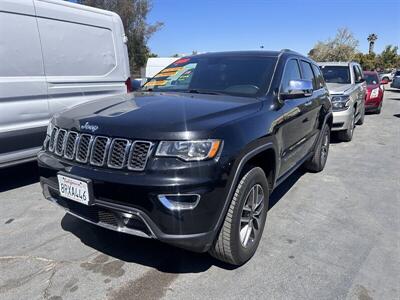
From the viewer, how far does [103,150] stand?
2.58 m

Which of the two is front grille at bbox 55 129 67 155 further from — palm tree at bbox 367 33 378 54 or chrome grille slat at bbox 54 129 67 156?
palm tree at bbox 367 33 378 54

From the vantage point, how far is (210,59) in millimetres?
4203

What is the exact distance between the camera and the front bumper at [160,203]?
2.35 meters

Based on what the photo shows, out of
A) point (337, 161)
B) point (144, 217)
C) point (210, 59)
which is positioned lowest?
point (337, 161)

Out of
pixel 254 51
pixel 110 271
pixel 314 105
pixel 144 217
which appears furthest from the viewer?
pixel 314 105

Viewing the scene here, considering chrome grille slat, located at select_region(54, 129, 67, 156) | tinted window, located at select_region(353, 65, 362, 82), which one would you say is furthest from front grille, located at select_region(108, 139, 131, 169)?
tinted window, located at select_region(353, 65, 362, 82)

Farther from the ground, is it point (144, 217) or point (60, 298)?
point (144, 217)

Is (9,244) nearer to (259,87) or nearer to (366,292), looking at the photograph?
(259,87)

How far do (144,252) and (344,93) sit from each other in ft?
20.7

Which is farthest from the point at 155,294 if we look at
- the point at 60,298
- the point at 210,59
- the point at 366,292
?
the point at 210,59

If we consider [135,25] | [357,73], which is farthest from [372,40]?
[357,73]

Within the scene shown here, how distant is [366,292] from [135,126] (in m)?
2.13

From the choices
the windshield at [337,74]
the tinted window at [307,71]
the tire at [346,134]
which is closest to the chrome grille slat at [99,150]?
the tinted window at [307,71]

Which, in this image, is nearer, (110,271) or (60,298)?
(60,298)
